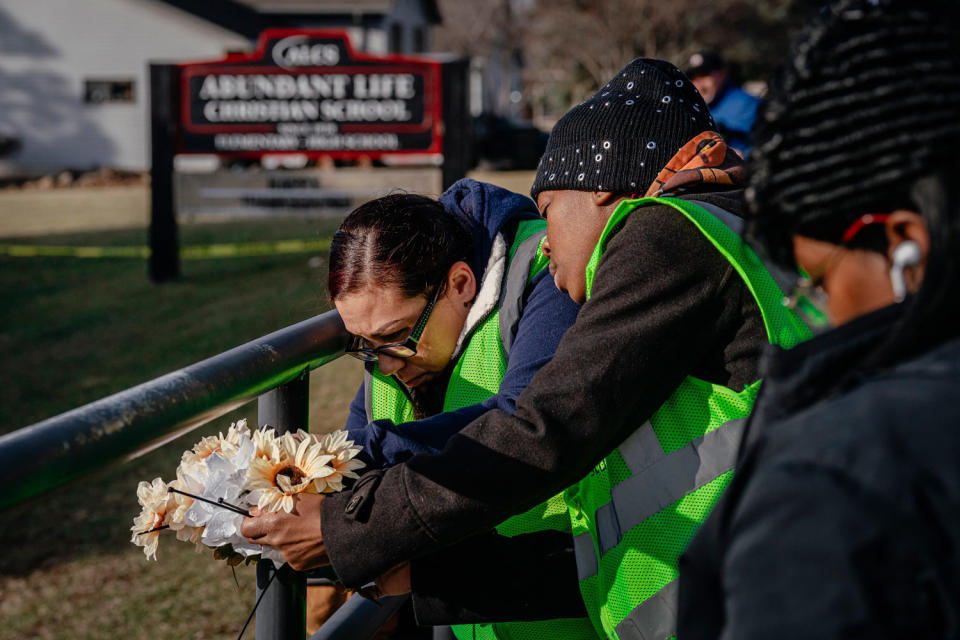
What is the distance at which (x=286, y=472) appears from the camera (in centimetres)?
175

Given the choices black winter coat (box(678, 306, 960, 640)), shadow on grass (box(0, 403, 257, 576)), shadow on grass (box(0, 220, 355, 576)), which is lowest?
shadow on grass (box(0, 403, 257, 576))

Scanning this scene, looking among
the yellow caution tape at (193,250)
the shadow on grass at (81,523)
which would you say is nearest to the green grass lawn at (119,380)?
the shadow on grass at (81,523)

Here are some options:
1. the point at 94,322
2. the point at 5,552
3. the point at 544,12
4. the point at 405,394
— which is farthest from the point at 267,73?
the point at 544,12

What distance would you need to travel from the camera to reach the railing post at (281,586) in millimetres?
1873

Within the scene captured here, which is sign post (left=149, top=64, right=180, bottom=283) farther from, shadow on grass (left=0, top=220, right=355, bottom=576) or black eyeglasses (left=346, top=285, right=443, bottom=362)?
black eyeglasses (left=346, top=285, right=443, bottom=362)

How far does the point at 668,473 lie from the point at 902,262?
2.39 ft

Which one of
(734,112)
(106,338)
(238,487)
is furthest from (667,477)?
(106,338)

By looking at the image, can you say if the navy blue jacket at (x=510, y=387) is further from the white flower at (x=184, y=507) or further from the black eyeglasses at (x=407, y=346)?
the white flower at (x=184, y=507)


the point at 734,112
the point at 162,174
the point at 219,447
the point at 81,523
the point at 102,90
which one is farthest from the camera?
the point at 102,90

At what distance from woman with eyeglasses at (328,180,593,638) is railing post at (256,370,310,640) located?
0.16 meters

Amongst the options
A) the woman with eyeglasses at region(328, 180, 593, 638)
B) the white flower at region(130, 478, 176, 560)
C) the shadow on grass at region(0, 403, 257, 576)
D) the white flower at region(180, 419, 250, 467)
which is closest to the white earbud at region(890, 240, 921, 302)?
the woman with eyeglasses at region(328, 180, 593, 638)

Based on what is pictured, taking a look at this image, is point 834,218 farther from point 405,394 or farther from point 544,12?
point 544,12

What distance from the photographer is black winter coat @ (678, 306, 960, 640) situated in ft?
2.56

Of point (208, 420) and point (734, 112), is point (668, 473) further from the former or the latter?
point (734, 112)
